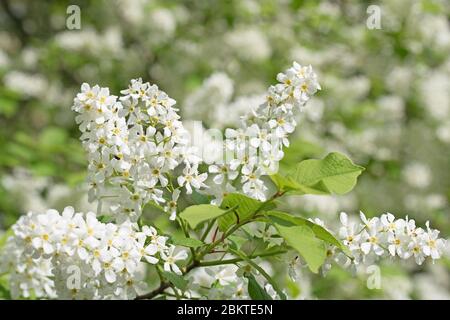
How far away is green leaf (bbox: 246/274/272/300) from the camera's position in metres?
1.42

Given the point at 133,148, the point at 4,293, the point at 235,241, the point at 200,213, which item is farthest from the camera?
the point at 4,293

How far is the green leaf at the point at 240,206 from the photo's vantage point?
1.32m

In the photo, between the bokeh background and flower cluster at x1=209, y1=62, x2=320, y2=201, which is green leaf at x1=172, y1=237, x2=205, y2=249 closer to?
flower cluster at x1=209, y1=62, x2=320, y2=201

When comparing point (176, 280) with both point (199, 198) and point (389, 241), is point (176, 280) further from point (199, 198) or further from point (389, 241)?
point (389, 241)

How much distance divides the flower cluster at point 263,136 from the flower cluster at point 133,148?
74 millimetres

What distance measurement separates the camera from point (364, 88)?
16.4 ft

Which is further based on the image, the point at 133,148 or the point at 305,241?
the point at 133,148

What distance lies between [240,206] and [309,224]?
134mm

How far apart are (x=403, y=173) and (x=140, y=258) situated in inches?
141

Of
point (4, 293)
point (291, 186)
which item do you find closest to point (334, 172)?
point (291, 186)

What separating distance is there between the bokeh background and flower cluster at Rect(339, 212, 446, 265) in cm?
273

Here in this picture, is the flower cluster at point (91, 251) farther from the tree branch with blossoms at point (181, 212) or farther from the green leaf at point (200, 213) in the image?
the green leaf at point (200, 213)

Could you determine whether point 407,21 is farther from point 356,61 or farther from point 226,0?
point 226,0

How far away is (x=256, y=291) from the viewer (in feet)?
4.66
